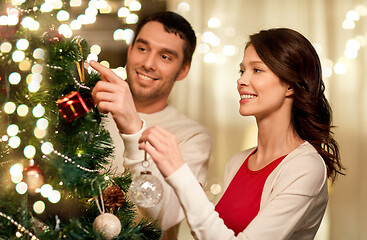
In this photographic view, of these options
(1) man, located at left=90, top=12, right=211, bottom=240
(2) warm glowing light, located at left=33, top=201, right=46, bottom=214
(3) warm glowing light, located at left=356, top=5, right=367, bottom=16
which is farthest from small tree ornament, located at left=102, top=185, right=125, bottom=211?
(3) warm glowing light, located at left=356, top=5, right=367, bottom=16

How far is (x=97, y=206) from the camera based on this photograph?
109 cm

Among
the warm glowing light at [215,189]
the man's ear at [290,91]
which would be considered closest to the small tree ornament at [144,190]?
the man's ear at [290,91]

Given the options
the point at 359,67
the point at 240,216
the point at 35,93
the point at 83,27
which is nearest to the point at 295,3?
the point at 359,67

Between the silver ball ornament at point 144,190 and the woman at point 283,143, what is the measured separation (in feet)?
1.21

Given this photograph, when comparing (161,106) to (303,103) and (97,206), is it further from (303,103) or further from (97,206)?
(97,206)

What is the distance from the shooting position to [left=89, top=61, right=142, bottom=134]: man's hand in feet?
3.67

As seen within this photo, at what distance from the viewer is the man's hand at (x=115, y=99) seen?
1.12 metres

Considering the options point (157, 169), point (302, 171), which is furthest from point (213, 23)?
point (302, 171)

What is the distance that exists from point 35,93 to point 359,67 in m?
2.66

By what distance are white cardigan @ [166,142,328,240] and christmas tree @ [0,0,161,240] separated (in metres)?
0.20

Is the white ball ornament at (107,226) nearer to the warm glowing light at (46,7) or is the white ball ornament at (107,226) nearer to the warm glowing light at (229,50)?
the warm glowing light at (46,7)

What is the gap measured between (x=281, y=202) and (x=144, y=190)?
1.47ft

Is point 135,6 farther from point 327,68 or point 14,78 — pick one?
point 14,78

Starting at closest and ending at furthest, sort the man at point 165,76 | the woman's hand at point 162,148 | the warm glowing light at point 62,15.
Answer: the warm glowing light at point 62,15, the woman's hand at point 162,148, the man at point 165,76
